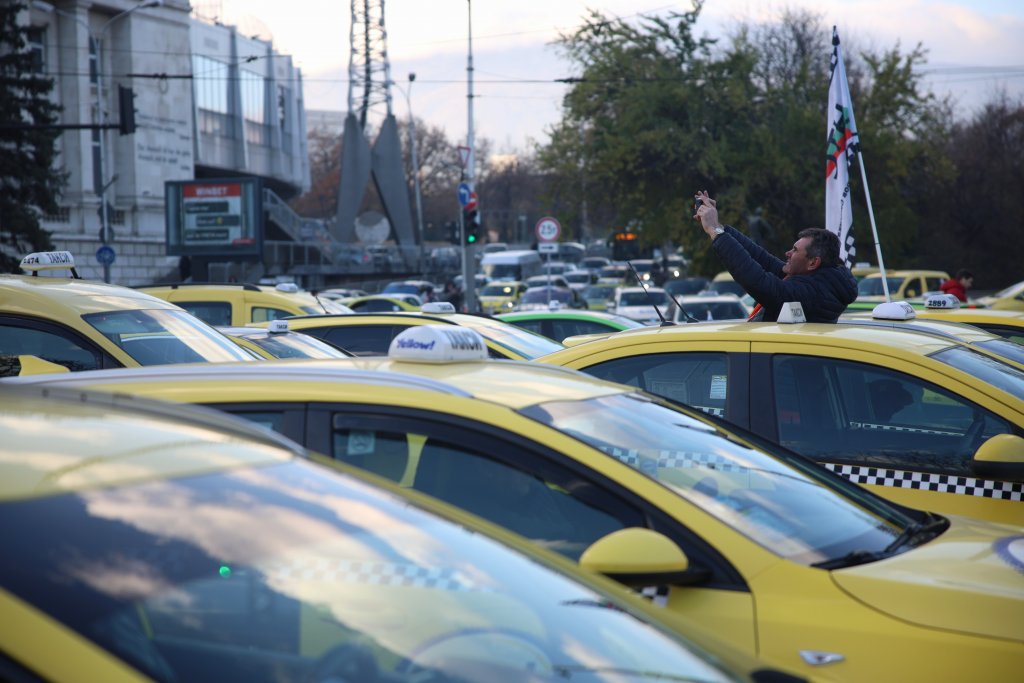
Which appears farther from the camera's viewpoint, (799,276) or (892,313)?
(892,313)

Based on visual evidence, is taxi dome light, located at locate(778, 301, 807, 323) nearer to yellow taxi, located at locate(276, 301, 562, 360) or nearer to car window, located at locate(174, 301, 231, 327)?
yellow taxi, located at locate(276, 301, 562, 360)

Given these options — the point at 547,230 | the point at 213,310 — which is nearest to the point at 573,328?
the point at 213,310

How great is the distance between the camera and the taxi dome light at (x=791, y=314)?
575 centimetres

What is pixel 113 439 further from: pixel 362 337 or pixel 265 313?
pixel 265 313

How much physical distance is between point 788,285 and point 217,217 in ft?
115

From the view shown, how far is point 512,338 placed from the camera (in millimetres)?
12023

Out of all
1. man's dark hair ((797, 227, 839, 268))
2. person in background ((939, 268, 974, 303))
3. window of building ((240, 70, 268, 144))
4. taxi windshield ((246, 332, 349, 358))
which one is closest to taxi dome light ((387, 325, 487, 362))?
man's dark hair ((797, 227, 839, 268))

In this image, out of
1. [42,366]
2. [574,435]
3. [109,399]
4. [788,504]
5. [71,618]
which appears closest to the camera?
[71,618]

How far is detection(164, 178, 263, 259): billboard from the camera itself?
39.2 metres

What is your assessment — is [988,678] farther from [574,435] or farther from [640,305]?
[640,305]

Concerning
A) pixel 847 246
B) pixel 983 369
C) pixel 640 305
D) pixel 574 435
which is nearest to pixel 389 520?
pixel 574 435

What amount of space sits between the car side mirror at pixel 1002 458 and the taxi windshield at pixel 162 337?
4853 millimetres

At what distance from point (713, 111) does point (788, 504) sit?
41.2 m

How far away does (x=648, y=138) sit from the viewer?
41875 mm
